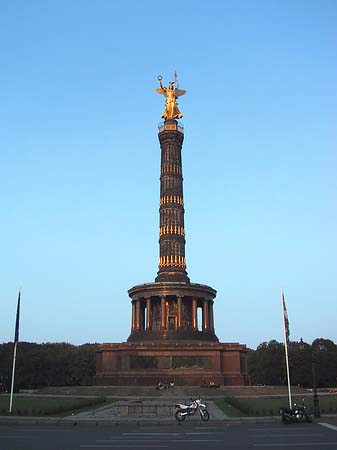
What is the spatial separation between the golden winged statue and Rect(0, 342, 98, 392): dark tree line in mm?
39222

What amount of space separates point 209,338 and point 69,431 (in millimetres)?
37731

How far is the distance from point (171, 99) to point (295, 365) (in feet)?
135

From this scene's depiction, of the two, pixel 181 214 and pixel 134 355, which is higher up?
pixel 181 214

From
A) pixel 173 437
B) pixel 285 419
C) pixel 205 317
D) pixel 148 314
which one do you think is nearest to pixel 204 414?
pixel 285 419

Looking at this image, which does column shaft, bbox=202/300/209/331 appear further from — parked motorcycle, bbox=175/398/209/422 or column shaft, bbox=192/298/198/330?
parked motorcycle, bbox=175/398/209/422

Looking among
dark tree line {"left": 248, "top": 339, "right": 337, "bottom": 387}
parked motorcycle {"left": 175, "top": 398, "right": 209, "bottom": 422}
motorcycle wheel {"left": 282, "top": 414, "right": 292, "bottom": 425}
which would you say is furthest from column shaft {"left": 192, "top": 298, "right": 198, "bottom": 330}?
motorcycle wheel {"left": 282, "top": 414, "right": 292, "bottom": 425}

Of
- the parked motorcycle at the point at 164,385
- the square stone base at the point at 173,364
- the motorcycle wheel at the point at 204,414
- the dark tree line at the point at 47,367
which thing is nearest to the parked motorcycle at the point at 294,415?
the motorcycle wheel at the point at 204,414

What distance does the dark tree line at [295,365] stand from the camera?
6881 centimetres

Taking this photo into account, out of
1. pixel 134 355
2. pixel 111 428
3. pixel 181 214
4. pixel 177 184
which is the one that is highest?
pixel 177 184

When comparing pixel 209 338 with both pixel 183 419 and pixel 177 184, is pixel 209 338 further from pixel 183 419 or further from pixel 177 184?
pixel 183 419

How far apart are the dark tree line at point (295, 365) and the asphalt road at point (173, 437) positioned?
47.5 metres

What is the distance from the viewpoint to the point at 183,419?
20.5m

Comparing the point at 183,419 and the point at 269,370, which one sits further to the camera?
the point at 269,370

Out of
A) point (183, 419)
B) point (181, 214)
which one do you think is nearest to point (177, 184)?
point (181, 214)
